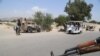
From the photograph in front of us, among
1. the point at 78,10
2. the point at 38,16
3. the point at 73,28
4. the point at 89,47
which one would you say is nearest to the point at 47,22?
the point at 38,16

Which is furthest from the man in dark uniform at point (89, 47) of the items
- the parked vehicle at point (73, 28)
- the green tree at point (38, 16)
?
the green tree at point (38, 16)

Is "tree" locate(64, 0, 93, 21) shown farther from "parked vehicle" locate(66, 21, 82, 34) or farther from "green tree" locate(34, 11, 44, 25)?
"parked vehicle" locate(66, 21, 82, 34)

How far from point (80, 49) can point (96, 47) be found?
1.13 ft

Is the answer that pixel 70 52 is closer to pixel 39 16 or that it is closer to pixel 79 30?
pixel 79 30

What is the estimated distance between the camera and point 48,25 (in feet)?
190

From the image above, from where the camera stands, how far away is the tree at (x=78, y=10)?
85688 millimetres

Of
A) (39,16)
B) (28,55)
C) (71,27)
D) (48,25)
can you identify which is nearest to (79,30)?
(71,27)

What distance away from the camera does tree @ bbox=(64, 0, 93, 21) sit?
281ft

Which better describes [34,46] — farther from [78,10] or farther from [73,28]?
[78,10]

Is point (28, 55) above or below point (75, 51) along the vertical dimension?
below

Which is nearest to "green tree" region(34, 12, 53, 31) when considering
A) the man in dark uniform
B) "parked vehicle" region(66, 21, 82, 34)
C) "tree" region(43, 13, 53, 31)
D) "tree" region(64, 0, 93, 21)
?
"tree" region(43, 13, 53, 31)

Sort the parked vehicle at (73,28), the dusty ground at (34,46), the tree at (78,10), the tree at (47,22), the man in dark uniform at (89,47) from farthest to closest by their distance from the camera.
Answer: the tree at (78,10)
the tree at (47,22)
the parked vehicle at (73,28)
the dusty ground at (34,46)
the man in dark uniform at (89,47)

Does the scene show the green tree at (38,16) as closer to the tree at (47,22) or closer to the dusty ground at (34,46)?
the tree at (47,22)

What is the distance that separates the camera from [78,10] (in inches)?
3423
